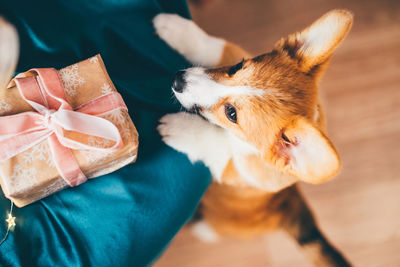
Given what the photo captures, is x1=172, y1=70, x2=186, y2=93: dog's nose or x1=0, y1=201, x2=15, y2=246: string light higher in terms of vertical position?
x1=172, y1=70, x2=186, y2=93: dog's nose

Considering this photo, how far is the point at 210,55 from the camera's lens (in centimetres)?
158

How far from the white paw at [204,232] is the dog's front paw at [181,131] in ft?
2.57

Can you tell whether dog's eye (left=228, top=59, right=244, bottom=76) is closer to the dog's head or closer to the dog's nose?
the dog's head

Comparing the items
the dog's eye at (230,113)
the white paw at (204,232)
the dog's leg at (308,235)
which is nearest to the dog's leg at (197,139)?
the dog's eye at (230,113)

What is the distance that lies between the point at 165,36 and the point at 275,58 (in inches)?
21.6

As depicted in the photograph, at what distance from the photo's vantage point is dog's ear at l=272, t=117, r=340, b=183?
0.92 meters

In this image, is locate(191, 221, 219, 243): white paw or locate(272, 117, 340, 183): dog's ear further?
locate(191, 221, 219, 243): white paw

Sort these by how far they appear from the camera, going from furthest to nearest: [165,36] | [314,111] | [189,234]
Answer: [189,234] → [165,36] → [314,111]

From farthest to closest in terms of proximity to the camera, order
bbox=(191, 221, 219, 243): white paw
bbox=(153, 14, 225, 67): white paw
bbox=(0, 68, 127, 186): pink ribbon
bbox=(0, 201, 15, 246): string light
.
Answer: bbox=(191, 221, 219, 243): white paw, bbox=(153, 14, 225, 67): white paw, bbox=(0, 201, 15, 246): string light, bbox=(0, 68, 127, 186): pink ribbon

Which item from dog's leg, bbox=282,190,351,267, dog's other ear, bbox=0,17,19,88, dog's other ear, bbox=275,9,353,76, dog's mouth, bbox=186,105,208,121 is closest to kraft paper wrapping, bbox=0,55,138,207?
dog's other ear, bbox=0,17,19,88

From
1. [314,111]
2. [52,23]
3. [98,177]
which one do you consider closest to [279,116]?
[314,111]

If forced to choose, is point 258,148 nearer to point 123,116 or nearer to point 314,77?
point 314,77

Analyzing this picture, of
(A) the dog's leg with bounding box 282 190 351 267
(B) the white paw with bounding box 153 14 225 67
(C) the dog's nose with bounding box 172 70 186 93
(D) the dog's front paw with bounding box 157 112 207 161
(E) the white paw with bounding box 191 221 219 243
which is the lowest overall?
(E) the white paw with bounding box 191 221 219 243

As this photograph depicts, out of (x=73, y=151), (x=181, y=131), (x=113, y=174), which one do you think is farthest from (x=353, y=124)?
(x=73, y=151)
